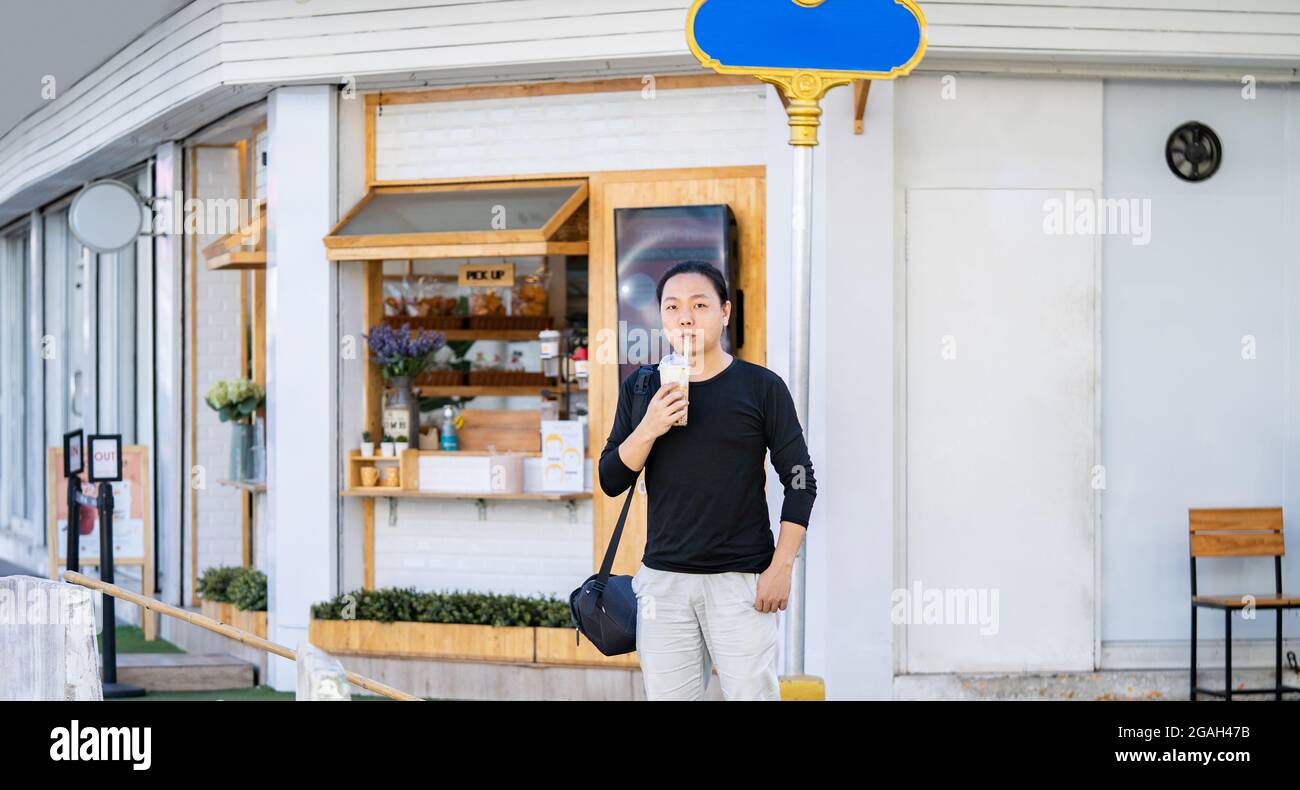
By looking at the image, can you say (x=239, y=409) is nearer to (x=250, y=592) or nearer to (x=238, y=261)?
(x=238, y=261)

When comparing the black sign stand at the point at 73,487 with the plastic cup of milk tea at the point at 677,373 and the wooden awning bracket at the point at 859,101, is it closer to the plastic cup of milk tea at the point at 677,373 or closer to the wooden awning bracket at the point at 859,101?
the wooden awning bracket at the point at 859,101

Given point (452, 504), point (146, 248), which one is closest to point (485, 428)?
point (452, 504)

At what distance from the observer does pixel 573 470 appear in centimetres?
784

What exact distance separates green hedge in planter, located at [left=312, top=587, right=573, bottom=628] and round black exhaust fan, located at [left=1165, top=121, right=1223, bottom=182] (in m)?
3.74

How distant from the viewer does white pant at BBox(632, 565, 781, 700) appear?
13.1ft

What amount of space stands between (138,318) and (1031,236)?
684 cm

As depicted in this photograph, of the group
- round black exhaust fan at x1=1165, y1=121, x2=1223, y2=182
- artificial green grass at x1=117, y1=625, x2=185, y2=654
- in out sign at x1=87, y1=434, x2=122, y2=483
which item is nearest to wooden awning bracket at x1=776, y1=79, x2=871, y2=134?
round black exhaust fan at x1=1165, y1=121, x2=1223, y2=182

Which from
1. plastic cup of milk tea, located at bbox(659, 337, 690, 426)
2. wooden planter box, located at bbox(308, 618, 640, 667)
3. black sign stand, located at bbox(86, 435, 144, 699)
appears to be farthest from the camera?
black sign stand, located at bbox(86, 435, 144, 699)

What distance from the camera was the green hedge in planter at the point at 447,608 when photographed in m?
7.59

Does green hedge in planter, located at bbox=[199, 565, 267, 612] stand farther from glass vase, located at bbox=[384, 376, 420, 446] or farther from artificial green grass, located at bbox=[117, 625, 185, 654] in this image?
glass vase, located at bbox=[384, 376, 420, 446]

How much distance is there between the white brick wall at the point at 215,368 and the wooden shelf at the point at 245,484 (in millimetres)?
423

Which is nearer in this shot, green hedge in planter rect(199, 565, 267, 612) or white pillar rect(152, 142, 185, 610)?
green hedge in planter rect(199, 565, 267, 612)
